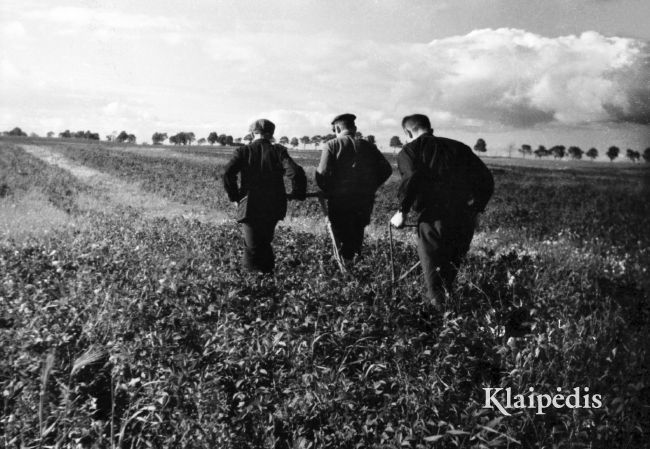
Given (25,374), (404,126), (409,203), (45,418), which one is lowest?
(45,418)

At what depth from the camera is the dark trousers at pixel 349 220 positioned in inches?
257

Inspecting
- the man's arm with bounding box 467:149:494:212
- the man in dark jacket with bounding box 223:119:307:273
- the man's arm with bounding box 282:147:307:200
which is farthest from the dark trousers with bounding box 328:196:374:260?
the man's arm with bounding box 467:149:494:212

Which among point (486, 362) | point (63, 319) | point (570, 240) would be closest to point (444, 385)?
point (486, 362)

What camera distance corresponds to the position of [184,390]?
3.21 metres

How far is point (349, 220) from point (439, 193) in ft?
7.21

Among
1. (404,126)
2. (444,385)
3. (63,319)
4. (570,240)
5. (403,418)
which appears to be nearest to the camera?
(403,418)

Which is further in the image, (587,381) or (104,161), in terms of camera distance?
(104,161)

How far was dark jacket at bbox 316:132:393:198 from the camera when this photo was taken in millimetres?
6410

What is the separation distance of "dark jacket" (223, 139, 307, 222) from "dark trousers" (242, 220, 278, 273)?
10 cm

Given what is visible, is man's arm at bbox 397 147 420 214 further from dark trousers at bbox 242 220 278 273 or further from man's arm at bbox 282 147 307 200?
dark trousers at bbox 242 220 278 273

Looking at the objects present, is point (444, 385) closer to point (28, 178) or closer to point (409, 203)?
→ point (409, 203)

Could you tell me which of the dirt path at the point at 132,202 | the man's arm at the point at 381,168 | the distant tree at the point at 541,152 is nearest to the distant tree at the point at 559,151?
the distant tree at the point at 541,152

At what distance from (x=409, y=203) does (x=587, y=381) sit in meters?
2.12

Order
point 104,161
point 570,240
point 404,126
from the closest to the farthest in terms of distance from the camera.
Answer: point 404,126, point 570,240, point 104,161
